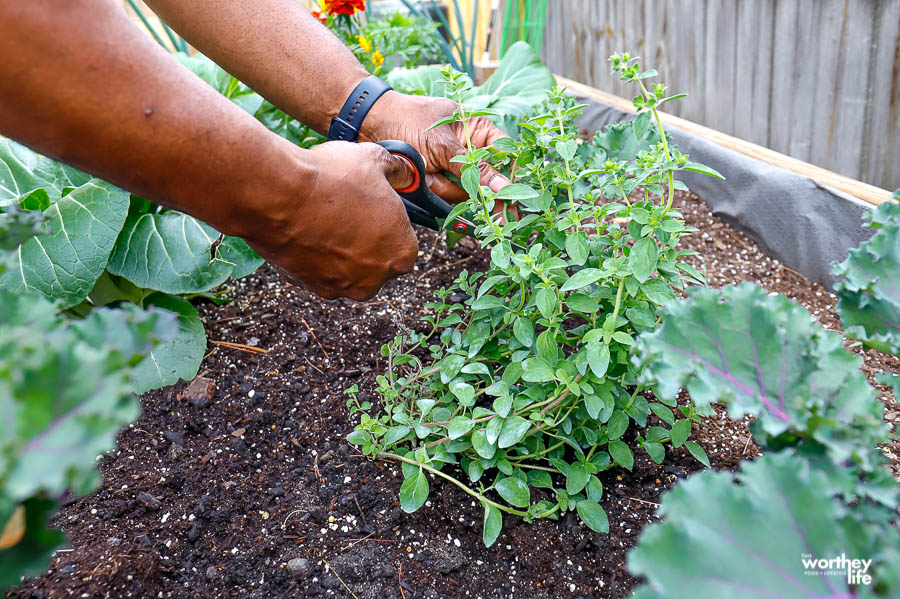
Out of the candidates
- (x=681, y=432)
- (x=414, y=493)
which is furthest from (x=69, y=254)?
(x=681, y=432)

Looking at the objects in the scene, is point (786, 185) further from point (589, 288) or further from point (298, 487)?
point (298, 487)

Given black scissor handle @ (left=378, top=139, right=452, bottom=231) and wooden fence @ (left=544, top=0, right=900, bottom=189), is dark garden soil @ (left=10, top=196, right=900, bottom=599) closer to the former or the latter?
black scissor handle @ (left=378, top=139, right=452, bottom=231)

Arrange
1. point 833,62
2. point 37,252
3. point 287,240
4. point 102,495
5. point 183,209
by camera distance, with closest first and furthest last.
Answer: point 183,209 → point 287,240 → point 102,495 → point 37,252 → point 833,62

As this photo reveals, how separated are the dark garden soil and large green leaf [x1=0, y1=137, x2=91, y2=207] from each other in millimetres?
752

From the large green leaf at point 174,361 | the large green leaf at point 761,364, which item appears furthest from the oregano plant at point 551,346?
the large green leaf at point 174,361

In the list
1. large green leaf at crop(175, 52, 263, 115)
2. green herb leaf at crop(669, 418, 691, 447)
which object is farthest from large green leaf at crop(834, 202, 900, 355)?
large green leaf at crop(175, 52, 263, 115)

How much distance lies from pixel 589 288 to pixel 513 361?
0.74ft

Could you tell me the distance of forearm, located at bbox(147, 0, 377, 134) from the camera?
1674 mm

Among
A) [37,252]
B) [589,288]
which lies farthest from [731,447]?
[37,252]

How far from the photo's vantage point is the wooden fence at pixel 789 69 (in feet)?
6.60

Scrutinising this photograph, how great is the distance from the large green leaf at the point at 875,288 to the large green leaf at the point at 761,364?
0.36 ft

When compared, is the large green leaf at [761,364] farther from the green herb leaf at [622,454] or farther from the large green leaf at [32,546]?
the large green leaf at [32,546]

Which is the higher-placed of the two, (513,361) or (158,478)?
(513,361)

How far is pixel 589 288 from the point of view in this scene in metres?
1.39
